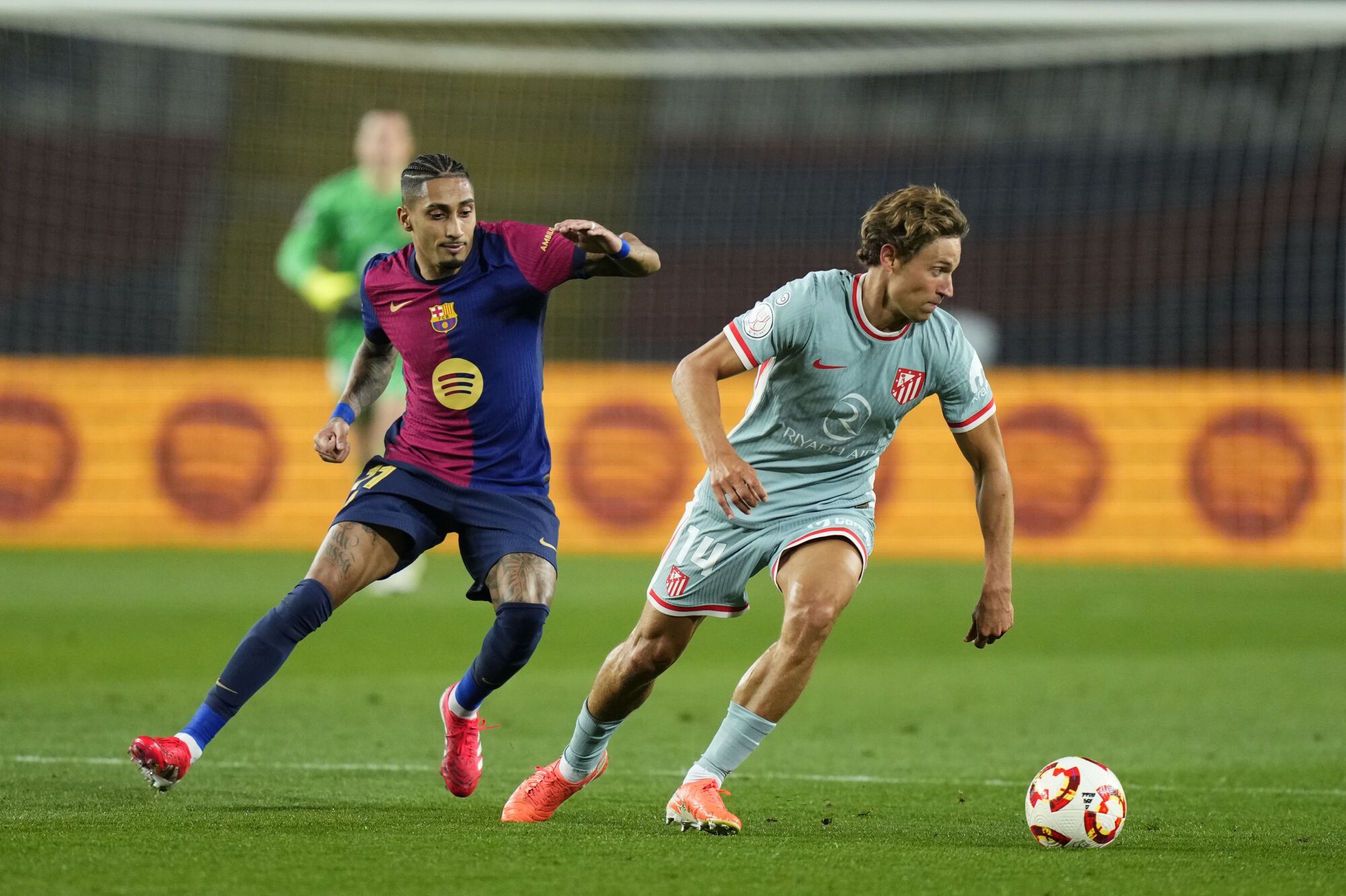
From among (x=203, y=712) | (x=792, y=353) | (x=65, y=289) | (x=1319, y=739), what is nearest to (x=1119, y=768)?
(x=1319, y=739)

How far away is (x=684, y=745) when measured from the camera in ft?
22.3

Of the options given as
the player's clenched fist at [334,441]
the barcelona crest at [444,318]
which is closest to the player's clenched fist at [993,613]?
the barcelona crest at [444,318]

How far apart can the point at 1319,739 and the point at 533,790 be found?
354 cm

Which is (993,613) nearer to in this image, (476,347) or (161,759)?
(476,347)

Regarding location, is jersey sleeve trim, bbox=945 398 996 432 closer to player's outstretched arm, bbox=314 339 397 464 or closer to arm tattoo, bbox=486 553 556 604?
arm tattoo, bbox=486 553 556 604

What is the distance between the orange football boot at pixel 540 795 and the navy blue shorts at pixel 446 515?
639mm

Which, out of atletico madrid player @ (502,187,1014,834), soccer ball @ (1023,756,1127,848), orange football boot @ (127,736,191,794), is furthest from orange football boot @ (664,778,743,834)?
orange football boot @ (127,736,191,794)

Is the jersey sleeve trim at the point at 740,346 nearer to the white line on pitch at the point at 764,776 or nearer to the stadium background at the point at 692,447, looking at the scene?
the stadium background at the point at 692,447

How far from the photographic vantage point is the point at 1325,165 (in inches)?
952

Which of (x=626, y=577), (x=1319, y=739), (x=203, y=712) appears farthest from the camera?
(x=626, y=577)

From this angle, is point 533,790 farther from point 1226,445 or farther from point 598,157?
point 598,157

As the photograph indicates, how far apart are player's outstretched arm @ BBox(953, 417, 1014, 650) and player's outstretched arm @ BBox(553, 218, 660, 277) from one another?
Answer: 1.09 metres

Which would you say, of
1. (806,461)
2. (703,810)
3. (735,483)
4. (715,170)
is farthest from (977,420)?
(715,170)

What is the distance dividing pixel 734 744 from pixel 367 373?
1.75m
